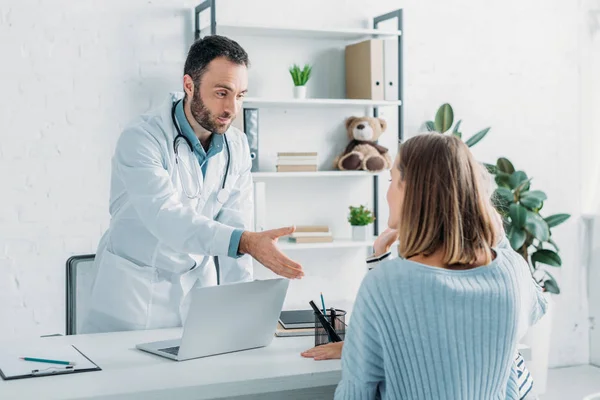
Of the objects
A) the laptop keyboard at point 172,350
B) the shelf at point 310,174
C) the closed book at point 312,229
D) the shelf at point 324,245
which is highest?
the shelf at point 310,174

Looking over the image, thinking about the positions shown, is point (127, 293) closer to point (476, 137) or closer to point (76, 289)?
point (76, 289)

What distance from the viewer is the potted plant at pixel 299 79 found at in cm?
337

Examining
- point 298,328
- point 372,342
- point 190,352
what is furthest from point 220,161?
point 372,342

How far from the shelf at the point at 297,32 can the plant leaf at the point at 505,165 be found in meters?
0.82

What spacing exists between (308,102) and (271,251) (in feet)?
5.23

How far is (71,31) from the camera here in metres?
3.11

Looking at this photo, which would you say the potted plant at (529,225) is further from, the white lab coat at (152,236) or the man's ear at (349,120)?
the white lab coat at (152,236)

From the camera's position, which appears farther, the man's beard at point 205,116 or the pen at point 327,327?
the man's beard at point 205,116

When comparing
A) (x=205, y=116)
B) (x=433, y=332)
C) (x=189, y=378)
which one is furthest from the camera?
(x=205, y=116)

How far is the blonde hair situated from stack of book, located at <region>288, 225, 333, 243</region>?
1974 millimetres

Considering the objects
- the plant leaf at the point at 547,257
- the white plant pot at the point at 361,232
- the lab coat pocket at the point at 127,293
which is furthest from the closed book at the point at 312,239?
the lab coat pocket at the point at 127,293

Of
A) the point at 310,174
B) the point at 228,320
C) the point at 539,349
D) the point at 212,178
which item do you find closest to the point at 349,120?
the point at 310,174

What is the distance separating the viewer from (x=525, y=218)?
351cm

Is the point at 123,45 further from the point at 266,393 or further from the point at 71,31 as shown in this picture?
the point at 266,393
